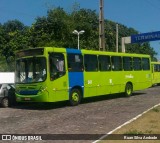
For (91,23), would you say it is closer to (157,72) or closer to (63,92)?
(157,72)

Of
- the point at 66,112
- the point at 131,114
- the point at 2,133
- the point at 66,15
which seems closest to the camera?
the point at 2,133

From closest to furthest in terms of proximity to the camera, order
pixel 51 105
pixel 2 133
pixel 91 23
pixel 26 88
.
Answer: pixel 2 133
pixel 26 88
pixel 51 105
pixel 91 23

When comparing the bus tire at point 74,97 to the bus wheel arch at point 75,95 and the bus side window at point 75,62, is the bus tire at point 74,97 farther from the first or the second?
the bus side window at point 75,62

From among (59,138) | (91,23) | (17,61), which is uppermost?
(91,23)

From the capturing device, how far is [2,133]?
38.3 ft

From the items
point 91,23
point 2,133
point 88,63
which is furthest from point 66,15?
point 2,133

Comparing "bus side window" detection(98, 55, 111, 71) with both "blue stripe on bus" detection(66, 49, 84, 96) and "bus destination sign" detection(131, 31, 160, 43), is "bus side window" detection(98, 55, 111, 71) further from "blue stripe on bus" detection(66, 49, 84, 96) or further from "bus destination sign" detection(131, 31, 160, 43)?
"bus destination sign" detection(131, 31, 160, 43)

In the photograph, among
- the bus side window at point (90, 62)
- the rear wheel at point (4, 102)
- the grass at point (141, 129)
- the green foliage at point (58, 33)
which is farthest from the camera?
the green foliage at point (58, 33)

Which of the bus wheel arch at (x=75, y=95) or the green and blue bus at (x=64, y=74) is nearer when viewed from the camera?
the green and blue bus at (x=64, y=74)

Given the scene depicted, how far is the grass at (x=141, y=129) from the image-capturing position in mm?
9742

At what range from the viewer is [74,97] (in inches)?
763

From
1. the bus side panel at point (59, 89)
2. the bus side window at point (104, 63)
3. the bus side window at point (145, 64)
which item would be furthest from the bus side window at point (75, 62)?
the bus side window at point (145, 64)

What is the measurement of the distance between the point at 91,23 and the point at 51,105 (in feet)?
168

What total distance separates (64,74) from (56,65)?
0.72 m
